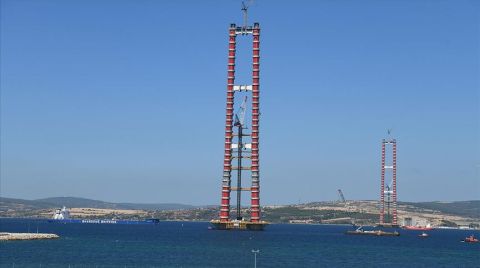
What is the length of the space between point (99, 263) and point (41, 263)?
9.17 m

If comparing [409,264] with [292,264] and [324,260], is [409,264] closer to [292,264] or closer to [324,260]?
[324,260]

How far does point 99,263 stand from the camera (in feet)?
430

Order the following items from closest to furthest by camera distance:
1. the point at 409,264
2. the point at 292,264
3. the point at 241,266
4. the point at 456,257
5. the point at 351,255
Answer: the point at 241,266, the point at 292,264, the point at 409,264, the point at 351,255, the point at 456,257

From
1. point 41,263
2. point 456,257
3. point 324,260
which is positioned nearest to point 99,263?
point 41,263

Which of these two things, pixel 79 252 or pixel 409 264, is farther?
pixel 79 252

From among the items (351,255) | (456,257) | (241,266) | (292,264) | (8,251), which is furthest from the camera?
(456,257)

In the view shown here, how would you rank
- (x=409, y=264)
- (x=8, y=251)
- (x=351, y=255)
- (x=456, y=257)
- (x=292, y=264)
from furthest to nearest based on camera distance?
1. (x=456, y=257)
2. (x=351, y=255)
3. (x=8, y=251)
4. (x=409, y=264)
5. (x=292, y=264)

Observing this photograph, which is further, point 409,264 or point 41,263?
point 409,264

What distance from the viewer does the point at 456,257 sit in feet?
611

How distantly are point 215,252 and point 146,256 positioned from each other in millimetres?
15701

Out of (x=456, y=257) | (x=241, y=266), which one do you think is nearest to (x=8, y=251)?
(x=241, y=266)

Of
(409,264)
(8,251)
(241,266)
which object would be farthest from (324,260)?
(8,251)

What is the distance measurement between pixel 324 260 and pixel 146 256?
33.5m

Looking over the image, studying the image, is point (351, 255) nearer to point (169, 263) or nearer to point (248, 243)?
point (248, 243)
